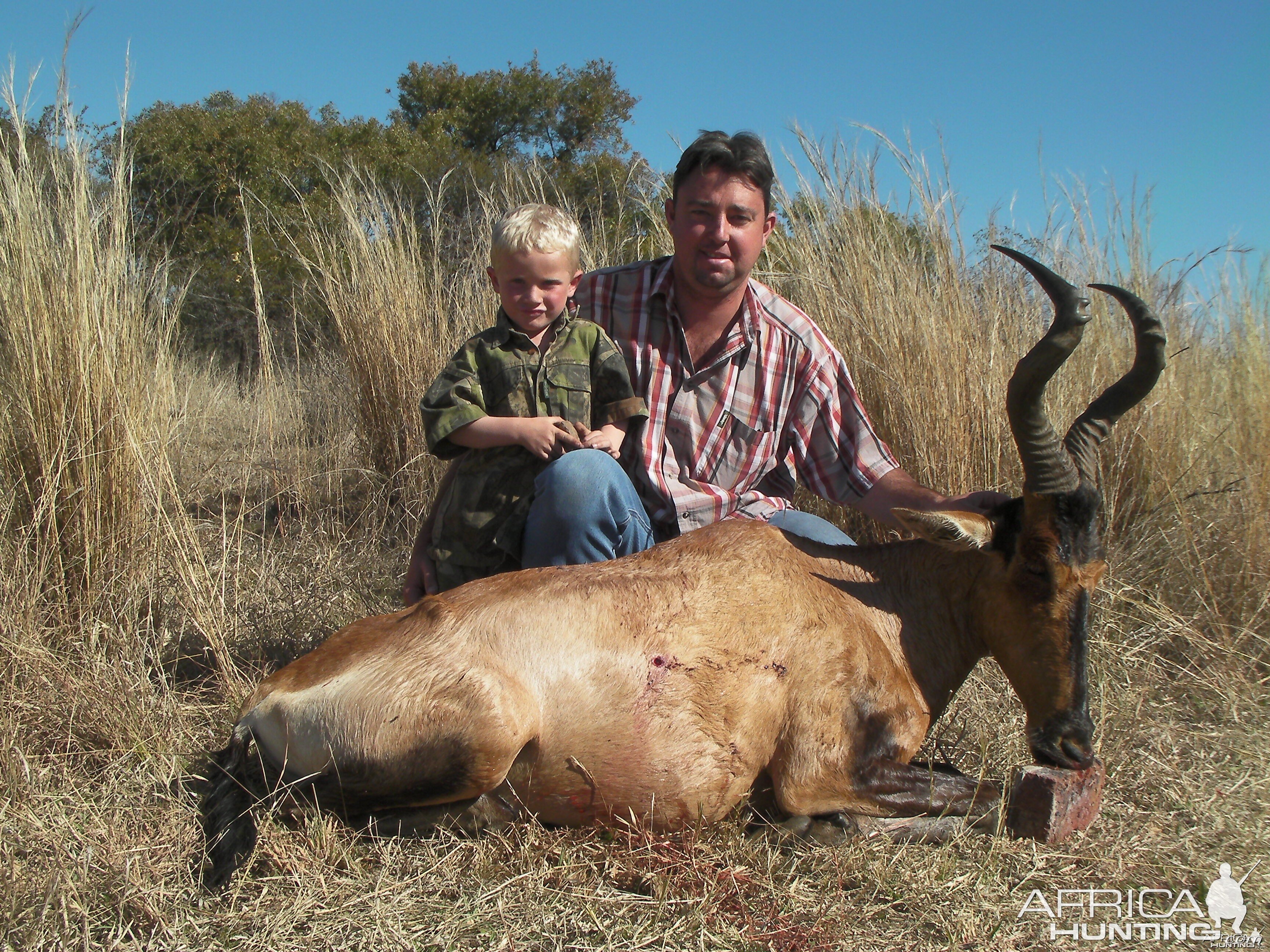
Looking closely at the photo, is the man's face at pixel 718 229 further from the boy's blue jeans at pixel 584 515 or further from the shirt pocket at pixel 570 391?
the boy's blue jeans at pixel 584 515

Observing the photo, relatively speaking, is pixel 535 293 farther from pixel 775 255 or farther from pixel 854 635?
pixel 775 255

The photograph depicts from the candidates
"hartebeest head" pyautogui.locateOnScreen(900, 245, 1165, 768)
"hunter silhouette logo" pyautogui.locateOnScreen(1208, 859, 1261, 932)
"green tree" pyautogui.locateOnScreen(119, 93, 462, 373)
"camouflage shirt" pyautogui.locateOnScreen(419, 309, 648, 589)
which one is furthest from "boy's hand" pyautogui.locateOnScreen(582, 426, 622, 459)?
"green tree" pyautogui.locateOnScreen(119, 93, 462, 373)

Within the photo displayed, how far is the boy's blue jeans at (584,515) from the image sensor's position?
363 cm

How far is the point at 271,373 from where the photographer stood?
580 centimetres

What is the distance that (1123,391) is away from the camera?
329cm

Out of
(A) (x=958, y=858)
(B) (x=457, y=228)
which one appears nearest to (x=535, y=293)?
(A) (x=958, y=858)

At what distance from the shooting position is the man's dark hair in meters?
4.04

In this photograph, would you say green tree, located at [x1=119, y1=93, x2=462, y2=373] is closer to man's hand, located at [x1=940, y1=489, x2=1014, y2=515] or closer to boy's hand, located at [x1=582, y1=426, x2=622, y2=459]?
boy's hand, located at [x1=582, y1=426, x2=622, y2=459]

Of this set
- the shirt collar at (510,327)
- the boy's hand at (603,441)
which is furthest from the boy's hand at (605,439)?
the shirt collar at (510,327)

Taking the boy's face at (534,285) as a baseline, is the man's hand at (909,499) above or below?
below

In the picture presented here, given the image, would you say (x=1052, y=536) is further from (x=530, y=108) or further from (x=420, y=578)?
(x=530, y=108)

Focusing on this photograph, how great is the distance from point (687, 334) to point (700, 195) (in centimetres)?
62

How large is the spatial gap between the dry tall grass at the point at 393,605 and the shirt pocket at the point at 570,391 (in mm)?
1669

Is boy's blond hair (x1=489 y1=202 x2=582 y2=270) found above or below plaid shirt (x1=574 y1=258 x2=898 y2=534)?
above
